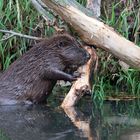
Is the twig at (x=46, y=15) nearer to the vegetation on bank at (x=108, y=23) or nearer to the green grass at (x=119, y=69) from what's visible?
the vegetation on bank at (x=108, y=23)

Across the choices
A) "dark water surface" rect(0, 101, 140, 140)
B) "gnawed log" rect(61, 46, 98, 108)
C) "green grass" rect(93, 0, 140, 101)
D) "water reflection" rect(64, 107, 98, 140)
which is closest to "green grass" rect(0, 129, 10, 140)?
"dark water surface" rect(0, 101, 140, 140)

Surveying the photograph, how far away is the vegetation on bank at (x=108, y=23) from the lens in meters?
5.62

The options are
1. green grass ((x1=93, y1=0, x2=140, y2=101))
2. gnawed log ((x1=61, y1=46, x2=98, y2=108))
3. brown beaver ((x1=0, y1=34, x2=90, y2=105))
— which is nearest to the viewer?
gnawed log ((x1=61, y1=46, x2=98, y2=108))

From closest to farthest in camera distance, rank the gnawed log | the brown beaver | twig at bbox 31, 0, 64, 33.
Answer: the gnawed log, the brown beaver, twig at bbox 31, 0, 64, 33

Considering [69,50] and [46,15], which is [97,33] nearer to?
[69,50]

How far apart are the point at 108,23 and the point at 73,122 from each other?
75.1 inches

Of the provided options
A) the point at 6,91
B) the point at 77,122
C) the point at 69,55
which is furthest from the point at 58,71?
the point at 77,122

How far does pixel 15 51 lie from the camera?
6.05 metres

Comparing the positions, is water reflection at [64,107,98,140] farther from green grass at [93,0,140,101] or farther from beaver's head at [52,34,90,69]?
green grass at [93,0,140,101]

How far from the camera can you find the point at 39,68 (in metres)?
5.18

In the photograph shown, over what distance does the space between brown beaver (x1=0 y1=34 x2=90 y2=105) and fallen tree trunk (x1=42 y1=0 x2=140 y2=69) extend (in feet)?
0.70

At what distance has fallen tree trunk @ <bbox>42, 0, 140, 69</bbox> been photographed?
484 centimetres

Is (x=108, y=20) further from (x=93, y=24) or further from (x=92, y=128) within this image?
(x=92, y=128)

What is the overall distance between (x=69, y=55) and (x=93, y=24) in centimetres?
44
